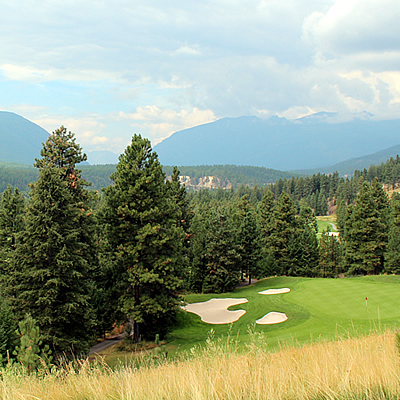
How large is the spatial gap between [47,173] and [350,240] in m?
42.8

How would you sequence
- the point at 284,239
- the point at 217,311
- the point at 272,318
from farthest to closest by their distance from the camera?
the point at 284,239 < the point at 217,311 < the point at 272,318

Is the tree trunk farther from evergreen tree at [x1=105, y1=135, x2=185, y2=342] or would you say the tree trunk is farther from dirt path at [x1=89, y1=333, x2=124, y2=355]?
dirt path at [x1=89, y1=333, x2=124, y2=355]

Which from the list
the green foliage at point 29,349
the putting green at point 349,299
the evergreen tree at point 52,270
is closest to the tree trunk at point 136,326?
the evergreen tree at point 52,270

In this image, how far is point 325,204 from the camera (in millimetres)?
138875

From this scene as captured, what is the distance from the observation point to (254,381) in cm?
434

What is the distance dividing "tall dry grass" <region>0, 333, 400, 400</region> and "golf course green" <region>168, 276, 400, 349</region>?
1255 centimetres

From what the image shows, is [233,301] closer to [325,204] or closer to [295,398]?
[295,398]

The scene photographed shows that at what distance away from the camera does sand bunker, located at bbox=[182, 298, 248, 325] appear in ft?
79.4

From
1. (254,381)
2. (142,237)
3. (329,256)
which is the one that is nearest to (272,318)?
(142,237)

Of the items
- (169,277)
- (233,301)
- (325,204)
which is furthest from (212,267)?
(325,204)

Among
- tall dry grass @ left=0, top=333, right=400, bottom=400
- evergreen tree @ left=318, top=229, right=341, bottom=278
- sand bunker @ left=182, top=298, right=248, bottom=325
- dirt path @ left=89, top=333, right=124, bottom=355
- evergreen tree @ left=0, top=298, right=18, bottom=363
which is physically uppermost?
tall dry grass @ left=0, top=333, right=400, bottom=400

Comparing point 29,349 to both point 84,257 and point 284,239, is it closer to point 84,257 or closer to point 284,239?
point 84,257

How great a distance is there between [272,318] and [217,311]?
504 cm

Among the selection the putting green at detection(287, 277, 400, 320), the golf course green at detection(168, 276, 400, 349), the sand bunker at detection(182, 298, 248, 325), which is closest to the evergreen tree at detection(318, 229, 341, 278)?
the golf course green at detection(168, 276, 400, 349)
